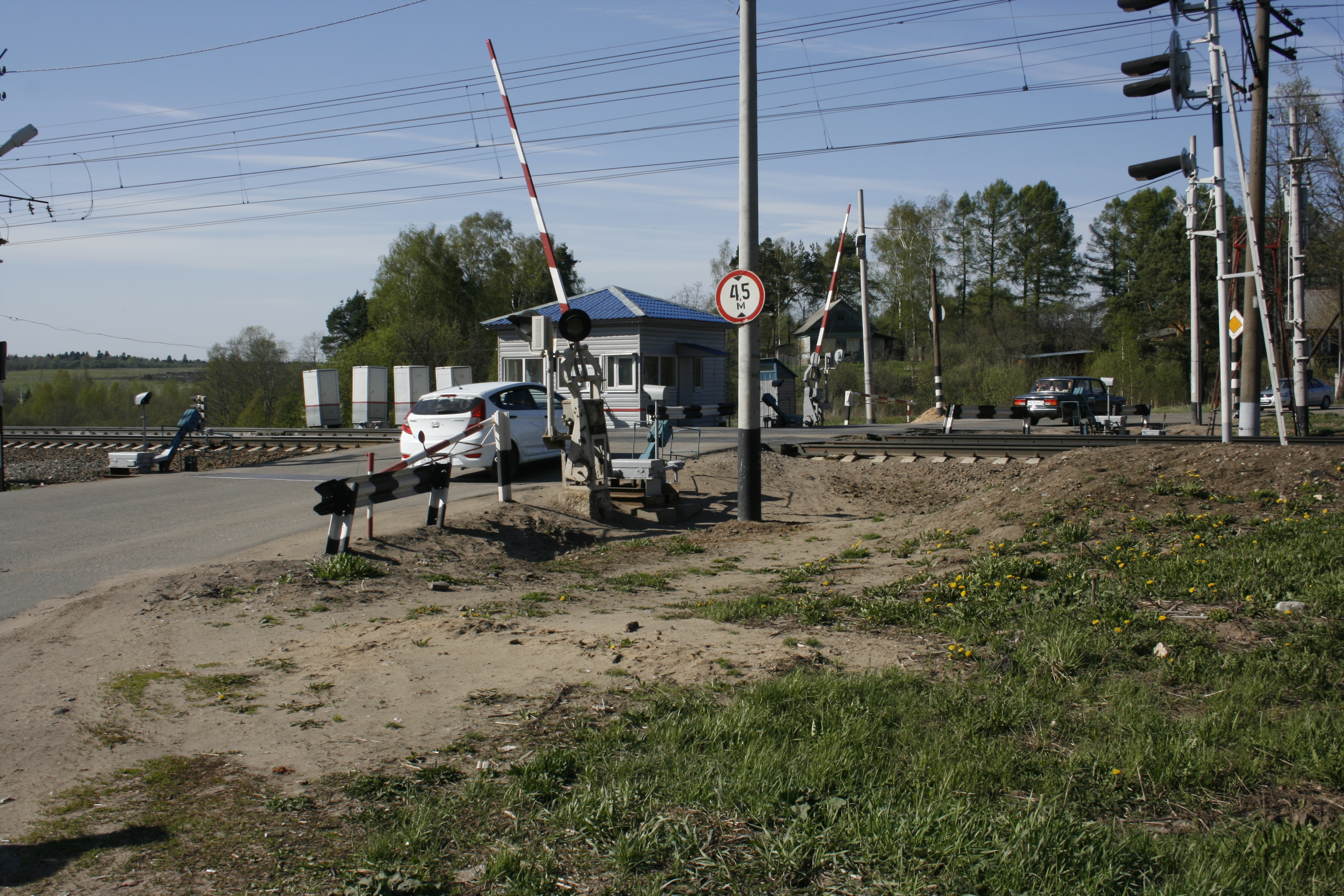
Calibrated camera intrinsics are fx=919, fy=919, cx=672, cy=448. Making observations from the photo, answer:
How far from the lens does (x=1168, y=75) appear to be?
11.9m

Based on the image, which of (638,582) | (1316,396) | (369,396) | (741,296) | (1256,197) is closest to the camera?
(638,582)

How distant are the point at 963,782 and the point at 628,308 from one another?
35.8 metres

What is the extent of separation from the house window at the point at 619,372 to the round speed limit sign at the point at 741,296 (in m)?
26.6

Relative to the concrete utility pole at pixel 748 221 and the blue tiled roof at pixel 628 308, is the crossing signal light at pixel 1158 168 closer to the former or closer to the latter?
the concrete utility pole at pixel 748 221

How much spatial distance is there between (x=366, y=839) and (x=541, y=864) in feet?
2.25

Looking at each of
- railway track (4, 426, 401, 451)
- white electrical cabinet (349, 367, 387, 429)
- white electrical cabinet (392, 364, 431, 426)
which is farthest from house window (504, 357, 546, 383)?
railway track (4, 426, 401, 451)

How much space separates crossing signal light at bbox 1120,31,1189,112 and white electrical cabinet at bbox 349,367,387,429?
28734 mm

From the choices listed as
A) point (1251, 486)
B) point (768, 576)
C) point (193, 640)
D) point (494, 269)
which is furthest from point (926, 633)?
point (494, 269)

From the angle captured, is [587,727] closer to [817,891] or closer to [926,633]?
[817,891]

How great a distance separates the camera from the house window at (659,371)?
3856 centimetres

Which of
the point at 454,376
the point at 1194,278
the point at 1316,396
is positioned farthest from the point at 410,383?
the point at 1316,396

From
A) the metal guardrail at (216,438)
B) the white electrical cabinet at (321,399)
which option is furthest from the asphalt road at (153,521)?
the white electrical cabinet at (321,399)

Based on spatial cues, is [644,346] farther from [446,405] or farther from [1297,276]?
[446,405]

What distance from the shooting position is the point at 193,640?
6121 mm
